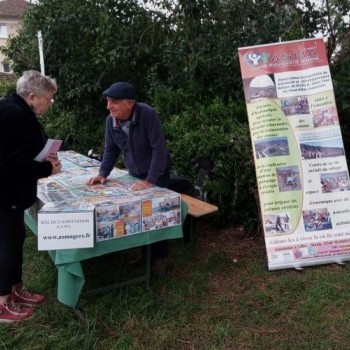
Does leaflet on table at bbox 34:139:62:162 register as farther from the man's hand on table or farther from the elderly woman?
the man's hand on table

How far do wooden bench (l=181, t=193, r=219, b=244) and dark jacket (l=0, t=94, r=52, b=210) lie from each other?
143 centimetres

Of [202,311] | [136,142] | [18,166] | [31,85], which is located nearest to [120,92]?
[136,142]

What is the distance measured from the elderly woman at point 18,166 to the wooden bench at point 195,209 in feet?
4.68

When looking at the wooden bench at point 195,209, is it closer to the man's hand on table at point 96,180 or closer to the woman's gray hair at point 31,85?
the man's hand on table at point 96,180

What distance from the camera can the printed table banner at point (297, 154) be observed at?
11.9ft

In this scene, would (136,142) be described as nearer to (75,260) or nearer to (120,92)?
(120,92)

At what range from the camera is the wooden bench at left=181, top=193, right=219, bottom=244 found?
3802mm

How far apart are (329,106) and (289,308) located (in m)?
1.86

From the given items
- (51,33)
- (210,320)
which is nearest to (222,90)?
(51,33)

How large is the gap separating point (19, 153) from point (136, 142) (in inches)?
45.3

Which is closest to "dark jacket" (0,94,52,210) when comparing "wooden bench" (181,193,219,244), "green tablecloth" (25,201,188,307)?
"green tablecloth" (25,201,188,307)

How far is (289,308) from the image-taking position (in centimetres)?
308

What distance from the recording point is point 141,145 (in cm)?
346

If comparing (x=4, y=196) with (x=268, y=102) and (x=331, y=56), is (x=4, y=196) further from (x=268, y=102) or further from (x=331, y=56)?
(x=331, y=56)
